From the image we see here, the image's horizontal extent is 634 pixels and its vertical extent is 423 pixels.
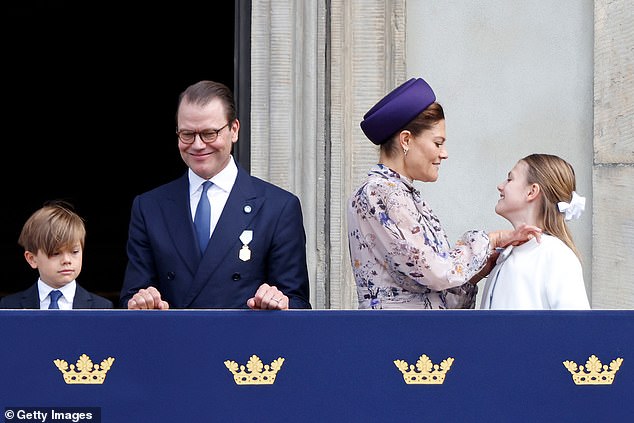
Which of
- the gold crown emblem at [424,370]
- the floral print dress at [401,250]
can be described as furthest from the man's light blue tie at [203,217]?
the gold crown emblem at [424,370]

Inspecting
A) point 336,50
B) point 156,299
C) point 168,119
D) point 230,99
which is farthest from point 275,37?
point 168,119

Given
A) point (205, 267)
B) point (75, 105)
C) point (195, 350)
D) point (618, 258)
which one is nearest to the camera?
point (195, 350)

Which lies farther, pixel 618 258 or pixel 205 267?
pixel 618 258

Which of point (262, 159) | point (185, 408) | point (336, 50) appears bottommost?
point (185, 408)

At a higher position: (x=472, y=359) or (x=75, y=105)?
(x=75, y=105)

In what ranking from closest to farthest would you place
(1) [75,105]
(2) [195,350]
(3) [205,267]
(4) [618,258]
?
(2) [195,350] → (3) [205,267] → (4) [618,258] → (1) [75,105]

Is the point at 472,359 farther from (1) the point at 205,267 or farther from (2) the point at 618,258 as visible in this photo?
(2) the point at 618,258

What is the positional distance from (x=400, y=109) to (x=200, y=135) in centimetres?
66

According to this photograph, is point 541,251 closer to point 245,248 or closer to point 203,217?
point 245,248

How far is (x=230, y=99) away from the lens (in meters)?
4.09

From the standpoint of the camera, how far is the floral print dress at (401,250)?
383cm

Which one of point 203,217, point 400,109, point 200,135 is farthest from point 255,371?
point 400,109

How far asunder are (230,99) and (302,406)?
1.10 m

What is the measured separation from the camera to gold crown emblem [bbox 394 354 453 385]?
3.60m
